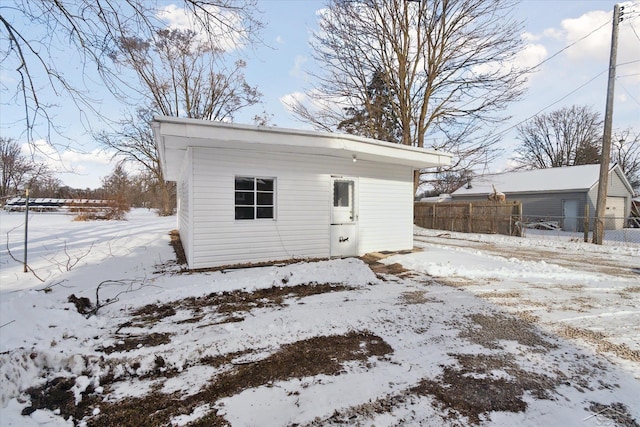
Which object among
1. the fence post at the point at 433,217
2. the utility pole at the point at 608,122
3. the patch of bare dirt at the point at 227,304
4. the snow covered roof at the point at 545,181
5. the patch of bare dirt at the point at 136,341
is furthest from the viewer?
the snow covered roof at the point at 545,181

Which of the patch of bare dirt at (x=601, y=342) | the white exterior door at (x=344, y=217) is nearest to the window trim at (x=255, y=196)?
the white exterior door at (x=344, y=217)

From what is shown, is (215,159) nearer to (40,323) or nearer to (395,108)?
(40,323)

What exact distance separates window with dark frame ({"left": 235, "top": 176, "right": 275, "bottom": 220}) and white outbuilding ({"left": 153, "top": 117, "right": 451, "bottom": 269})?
24 millimetres

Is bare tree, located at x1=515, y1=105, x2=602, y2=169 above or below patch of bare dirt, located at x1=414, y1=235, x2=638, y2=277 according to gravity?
above

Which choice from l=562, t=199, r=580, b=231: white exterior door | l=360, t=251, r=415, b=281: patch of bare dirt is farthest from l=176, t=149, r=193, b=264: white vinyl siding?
l=562, t=199, r=580, b=231: white exterior door

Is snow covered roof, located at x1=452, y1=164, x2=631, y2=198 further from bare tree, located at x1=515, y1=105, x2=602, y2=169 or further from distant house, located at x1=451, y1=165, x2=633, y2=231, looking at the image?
bare tree, located at x1=515, y1=105, x2=602, y2=169

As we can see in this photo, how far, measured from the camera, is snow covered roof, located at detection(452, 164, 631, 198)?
19.5 metres

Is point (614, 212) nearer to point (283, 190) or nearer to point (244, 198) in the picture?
point (283, 190)

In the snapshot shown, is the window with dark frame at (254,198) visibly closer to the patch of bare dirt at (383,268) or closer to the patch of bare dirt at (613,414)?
the patch of bare dirt at (383,268)

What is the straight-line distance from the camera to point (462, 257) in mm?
7605

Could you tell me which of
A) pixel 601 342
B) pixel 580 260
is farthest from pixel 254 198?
pixel 580 260

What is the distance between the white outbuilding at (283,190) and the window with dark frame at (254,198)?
0.08 ft

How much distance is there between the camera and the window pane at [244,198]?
6883 mm

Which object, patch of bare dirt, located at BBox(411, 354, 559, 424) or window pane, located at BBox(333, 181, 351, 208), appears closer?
patch of bare dirt, located at BBox(411, 354, 559, 424)
